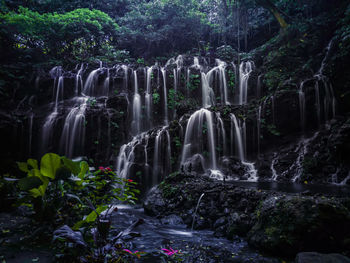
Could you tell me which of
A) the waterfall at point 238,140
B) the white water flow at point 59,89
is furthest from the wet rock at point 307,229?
the white water flow at point 59,89

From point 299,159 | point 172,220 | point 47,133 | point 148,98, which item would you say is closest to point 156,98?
point 148,98

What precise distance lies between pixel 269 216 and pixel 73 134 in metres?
11.7

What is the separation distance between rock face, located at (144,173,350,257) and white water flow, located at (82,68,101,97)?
12639mm

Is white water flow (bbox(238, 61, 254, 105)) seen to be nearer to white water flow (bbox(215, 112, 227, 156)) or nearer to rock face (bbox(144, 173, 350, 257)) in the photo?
white water flow (bbox(215, 112, 227, 156))

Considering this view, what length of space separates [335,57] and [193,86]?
839cm

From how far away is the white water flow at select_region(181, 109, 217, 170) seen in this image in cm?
995

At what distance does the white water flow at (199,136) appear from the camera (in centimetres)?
995

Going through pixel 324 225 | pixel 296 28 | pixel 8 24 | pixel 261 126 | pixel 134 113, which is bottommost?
pixel 324 225

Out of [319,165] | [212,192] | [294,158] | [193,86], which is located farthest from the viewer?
Answer: [193,86]

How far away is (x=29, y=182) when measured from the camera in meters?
2.02

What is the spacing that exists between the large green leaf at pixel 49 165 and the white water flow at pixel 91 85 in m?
14.2

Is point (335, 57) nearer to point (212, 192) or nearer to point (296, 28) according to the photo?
point (296, 28)

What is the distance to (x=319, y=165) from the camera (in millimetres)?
8055

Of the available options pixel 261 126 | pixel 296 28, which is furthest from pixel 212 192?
pixel 296 28
